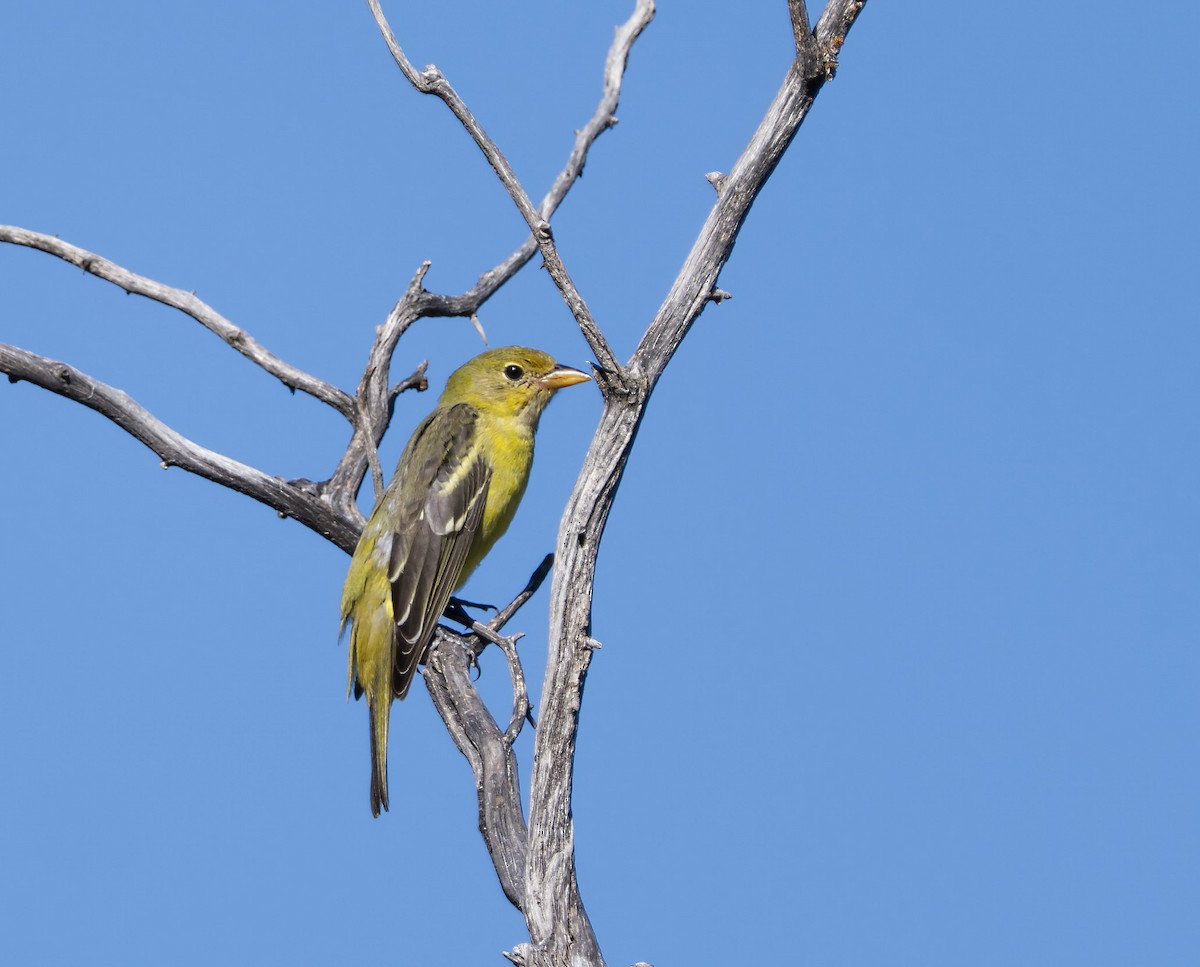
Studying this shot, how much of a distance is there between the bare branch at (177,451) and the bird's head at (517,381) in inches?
40.7

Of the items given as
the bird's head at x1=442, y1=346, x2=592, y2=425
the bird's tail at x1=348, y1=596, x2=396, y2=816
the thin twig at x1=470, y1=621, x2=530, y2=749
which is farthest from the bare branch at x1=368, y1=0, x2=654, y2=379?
the bird's tail at x1=348, y1=596, x2=396, y2=816

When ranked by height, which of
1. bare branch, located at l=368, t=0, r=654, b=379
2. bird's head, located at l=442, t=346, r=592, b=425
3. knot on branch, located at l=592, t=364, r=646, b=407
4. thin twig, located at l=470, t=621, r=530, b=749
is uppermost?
bird's head, located at l=442, t=346, r=592, b=425

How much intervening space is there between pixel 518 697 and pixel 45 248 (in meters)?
3.67

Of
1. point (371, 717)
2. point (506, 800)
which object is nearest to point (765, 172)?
point (506, 800)

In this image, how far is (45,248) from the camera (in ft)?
21.9

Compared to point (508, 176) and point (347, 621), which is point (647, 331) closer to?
point (508, 176)

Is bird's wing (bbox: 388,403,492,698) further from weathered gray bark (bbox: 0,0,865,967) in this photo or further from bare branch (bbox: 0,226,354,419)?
weathered gray bark (bbox: 0,0,865,967)

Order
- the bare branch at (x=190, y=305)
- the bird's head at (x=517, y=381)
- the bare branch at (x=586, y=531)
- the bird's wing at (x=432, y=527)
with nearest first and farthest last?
the bare branch at (x=586, y=531) < the bird's wing at (x=432, y=527) < the bare branch at (x=190, y=305) < the bird's head at (x=517, y=381)

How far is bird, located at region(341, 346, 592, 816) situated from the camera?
630 centimetres

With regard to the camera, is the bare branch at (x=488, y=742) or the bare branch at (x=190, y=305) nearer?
the bare branch at (x=488, y=742)

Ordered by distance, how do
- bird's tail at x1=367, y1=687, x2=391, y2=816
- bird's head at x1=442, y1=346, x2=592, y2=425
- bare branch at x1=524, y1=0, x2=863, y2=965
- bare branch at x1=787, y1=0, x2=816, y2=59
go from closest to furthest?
bare branch at x1=787, y1=0, x2=816, y2=59, bare branch at x1=524, y1=0, x2=863, y2=965, bird's tail at x1=367, y1=687, x2=391, y2=816, bird's head at x1=442, y1=346, x2=592, y2=425

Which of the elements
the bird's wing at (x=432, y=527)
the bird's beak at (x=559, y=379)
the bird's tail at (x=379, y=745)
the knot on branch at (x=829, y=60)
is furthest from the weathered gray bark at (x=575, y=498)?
→ the bird's beak at (x=559, y=379)

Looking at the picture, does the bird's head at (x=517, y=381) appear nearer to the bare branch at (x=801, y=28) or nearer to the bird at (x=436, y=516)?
the bird at (x=436, y=516)

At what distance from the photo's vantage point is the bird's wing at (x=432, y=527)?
6289mm
